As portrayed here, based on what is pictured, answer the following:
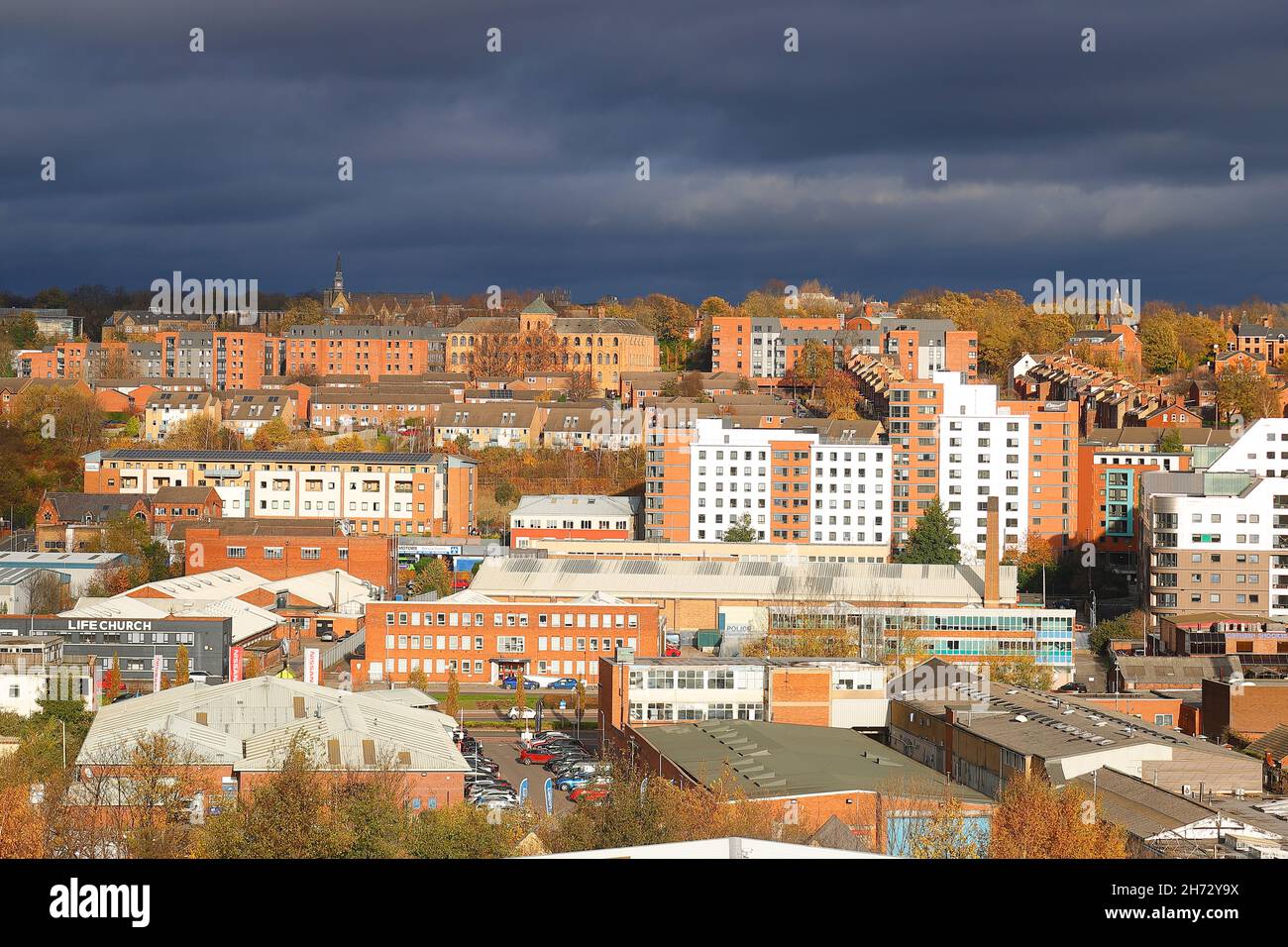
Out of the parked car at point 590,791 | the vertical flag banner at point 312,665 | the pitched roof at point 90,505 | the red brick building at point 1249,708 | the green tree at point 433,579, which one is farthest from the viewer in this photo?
the pitched roof at point 90,505

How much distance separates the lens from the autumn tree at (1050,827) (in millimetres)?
13445

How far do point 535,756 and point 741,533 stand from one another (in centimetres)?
1710

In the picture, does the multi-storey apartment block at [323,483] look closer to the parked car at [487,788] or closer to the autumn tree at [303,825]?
the parked car at [487,788]

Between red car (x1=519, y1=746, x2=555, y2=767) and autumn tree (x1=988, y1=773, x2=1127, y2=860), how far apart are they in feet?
28.0

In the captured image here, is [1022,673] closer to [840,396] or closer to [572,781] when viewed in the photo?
[572,781]

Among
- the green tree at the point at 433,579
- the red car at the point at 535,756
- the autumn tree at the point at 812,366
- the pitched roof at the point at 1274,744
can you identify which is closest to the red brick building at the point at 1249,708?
the pitched roof at the point at 1274,744

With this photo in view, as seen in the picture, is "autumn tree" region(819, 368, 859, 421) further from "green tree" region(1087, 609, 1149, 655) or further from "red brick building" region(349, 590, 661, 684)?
"red brick building" region(349, 590, 661, 684)

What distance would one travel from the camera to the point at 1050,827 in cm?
1398

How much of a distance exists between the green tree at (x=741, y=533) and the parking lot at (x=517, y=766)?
46.8 feet

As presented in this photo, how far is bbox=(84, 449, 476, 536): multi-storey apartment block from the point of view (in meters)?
41.9

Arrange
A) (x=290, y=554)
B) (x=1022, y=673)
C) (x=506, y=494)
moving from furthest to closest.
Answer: (x=506, y=494) < (x=290, y=554) < (x=1022, y=673)

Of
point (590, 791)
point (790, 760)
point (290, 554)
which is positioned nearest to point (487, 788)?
point (590, 791)

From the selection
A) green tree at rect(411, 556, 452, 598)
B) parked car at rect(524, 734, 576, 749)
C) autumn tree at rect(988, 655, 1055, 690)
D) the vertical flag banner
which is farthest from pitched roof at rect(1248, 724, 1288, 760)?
green tree at rect(411, 556, 452, 598)
